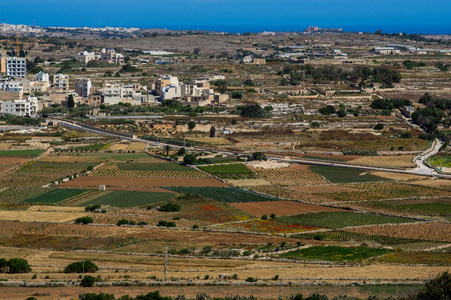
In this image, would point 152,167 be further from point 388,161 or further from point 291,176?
point 388,161

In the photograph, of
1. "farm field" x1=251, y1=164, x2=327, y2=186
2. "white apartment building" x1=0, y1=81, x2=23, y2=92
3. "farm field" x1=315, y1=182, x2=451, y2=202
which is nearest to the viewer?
"farm field" x1=315, y1=182, x2=451, y2=202

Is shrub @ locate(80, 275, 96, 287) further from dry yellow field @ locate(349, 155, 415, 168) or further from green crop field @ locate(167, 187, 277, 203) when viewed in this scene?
dry yellow field @ locate(349, 155, 415, 168)

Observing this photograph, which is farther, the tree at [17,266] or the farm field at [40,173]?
the farm field at [40,173]

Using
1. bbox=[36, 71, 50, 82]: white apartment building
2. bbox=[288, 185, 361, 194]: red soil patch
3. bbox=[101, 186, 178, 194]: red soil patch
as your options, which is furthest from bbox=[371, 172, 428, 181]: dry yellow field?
bbox=[36, 71, 50, 82]: white apartment building

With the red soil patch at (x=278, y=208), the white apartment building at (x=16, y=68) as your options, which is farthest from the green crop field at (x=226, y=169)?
the white apartment building at (x=16, y=68)

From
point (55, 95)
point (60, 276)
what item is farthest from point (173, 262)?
point (55, 95)

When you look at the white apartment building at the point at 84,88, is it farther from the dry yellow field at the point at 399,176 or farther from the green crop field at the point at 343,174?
the dry yellow field at the point at 399,176

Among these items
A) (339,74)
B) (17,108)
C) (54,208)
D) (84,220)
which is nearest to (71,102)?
(17,108)
